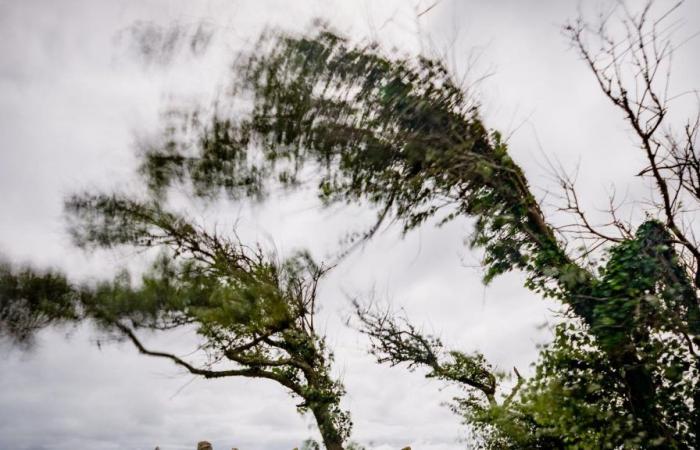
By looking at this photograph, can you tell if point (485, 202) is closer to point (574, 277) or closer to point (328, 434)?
point (574, 277)

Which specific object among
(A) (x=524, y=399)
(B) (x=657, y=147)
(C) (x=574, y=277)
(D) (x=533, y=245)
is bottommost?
(A) (x=524, y=399)

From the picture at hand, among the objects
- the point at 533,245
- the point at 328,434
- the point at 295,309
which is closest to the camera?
the point at 533,245

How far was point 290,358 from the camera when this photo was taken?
39.2 ft

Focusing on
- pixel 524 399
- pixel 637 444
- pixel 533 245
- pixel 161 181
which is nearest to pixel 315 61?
pixel 161 181

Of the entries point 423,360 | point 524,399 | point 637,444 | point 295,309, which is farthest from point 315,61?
point 423,360

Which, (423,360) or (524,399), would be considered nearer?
(524,399)

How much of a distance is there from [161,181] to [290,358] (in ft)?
24.1

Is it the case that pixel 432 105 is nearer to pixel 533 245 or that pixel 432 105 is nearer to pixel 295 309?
pixel 533 245

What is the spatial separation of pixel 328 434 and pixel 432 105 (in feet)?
34.3

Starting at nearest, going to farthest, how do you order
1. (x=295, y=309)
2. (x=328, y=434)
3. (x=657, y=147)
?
(x=657, y=147)
(x=328, y=434)
(x=295, y=309)

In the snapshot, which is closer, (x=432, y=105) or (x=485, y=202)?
(x=432, y=105)

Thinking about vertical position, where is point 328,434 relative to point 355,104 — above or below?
below

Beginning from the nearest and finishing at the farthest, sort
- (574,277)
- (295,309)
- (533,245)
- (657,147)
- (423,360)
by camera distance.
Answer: (657,147) < (574,277) < (533,245) < (295,309) < (423,360)

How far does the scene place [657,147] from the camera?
564 cm
